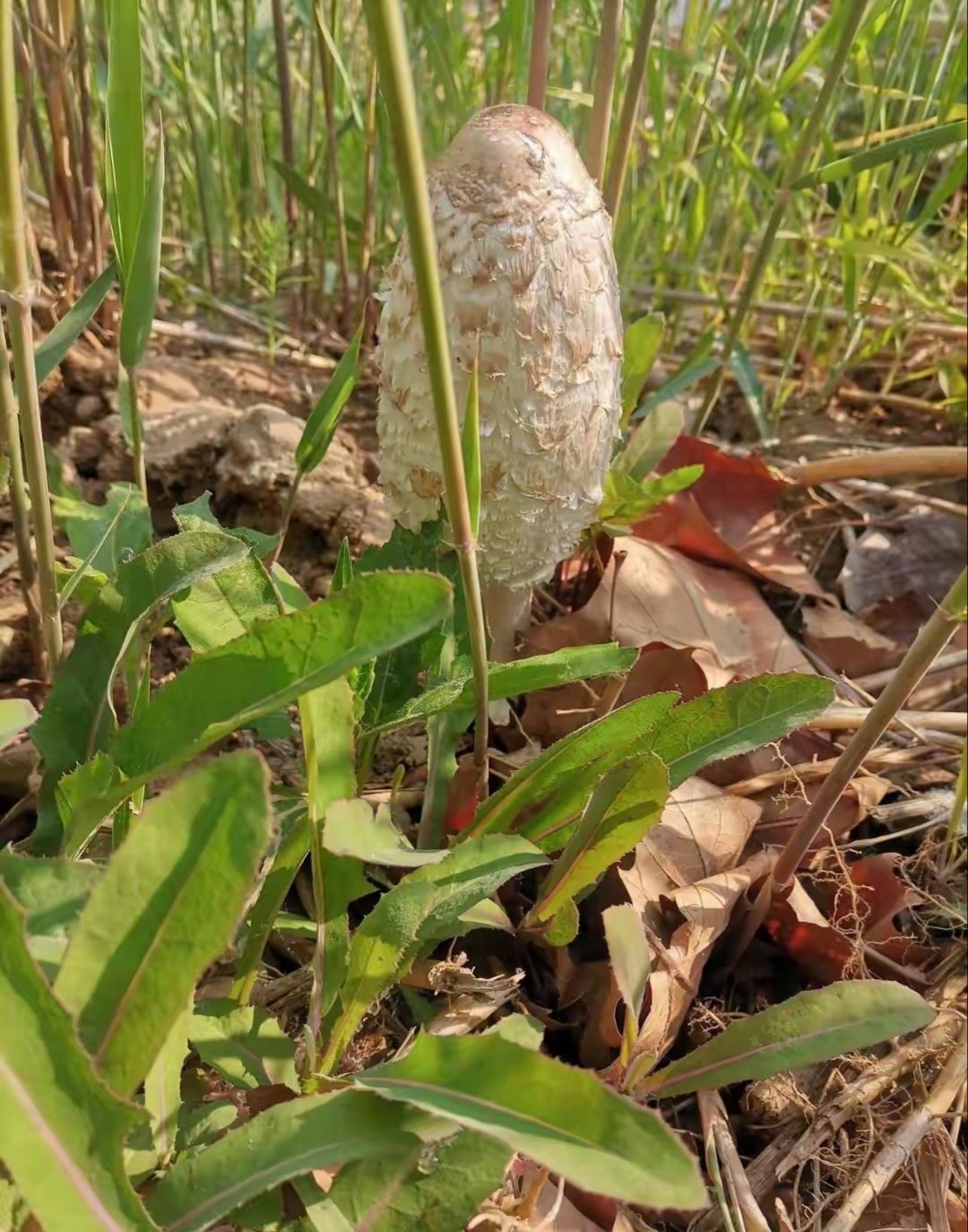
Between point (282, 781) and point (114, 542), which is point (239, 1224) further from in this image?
point (114, 542)

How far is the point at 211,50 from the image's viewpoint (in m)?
1.38

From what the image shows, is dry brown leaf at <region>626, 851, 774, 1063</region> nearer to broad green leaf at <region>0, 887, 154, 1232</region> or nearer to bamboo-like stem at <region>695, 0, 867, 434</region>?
broad green leaf at <region>0, 887, 154, 1232</region>

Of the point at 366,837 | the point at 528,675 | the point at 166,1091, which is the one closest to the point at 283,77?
the point at 528,675

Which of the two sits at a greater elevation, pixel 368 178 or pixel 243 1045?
pixel 368 178

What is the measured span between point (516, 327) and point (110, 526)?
0.41 m

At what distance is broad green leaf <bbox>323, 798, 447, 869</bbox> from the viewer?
2.09ft

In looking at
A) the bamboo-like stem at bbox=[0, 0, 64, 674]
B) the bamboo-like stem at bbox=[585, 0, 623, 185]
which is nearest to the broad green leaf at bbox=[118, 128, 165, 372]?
the bamboo-like stem at bbox=[0, 0, 64, 674]

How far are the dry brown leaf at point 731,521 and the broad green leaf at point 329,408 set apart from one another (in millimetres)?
428

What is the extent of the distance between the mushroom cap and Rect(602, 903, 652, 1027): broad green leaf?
369 millimetres

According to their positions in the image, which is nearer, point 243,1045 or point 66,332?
point 243,1045

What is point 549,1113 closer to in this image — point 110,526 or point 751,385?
point 110,526

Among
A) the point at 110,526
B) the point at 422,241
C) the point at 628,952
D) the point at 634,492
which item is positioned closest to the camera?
the point at 422,241

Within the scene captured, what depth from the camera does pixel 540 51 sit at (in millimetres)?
959

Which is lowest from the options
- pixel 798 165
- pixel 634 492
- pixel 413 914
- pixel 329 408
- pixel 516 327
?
pixel 413 914
